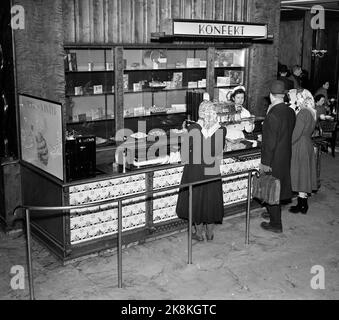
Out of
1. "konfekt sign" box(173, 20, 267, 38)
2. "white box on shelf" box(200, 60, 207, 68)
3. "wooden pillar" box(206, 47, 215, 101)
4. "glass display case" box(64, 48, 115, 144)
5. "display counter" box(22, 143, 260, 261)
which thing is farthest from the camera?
"white box on shelf" box(200, 60, 207, 68)

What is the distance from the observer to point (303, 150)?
7145 millimetres

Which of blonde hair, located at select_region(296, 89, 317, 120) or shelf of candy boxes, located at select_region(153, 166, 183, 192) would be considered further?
blonde hair, located at select_region(296, 89, 317, 120)

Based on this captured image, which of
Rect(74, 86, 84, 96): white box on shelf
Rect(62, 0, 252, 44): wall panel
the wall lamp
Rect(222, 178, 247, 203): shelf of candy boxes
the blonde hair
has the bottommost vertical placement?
Rect(222, 178, 247, 203): shelf of candy boxes

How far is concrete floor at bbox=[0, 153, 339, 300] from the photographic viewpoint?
497 centimetres

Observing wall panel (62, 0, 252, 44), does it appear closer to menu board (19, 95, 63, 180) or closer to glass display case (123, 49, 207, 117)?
glass display case (123, 49, 207, 117)

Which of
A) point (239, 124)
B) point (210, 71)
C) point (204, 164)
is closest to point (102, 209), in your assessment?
point (204, 164)

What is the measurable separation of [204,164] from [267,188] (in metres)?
0.92

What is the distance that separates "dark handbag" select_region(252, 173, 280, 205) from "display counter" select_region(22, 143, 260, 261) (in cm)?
31

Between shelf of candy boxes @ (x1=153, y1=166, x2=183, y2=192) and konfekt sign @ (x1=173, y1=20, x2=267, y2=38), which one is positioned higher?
konfekt sign @ (x1=173, y1=20, x2=267, y2=38)

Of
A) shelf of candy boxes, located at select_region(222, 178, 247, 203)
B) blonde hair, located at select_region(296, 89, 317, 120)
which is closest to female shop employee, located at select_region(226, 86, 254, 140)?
shelf of candy boxes, located at select_region(222, 178, 247, 203)

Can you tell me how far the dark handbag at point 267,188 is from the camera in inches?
241

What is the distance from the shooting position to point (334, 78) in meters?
15.0

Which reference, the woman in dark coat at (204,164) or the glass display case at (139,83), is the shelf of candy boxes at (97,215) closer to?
the woman in dark coat at (204,164)

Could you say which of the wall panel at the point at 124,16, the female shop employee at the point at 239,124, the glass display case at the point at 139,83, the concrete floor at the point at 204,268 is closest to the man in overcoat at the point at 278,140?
the concrete floor at the point at 204,268
